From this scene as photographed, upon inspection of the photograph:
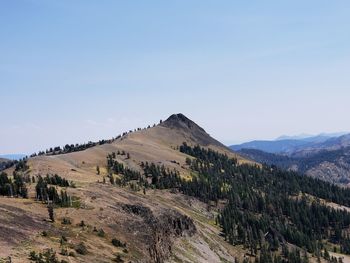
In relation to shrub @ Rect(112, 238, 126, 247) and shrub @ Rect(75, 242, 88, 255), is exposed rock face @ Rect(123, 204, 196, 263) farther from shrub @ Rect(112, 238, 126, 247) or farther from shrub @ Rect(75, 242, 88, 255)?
shrub @ Rect(75, 242, 88, 255)

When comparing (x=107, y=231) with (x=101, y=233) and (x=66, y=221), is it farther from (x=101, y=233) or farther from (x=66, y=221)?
(x=66, y=221)

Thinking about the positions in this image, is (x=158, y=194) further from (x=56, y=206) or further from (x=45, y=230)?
(x=45, y=230)

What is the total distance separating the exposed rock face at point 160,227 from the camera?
365 feet

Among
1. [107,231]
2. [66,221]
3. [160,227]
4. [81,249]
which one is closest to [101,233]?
[107,231]

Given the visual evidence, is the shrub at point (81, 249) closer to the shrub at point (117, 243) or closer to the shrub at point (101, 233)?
the shrub at point (117, 243)

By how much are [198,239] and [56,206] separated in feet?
175

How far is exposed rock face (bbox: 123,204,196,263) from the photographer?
111394mm

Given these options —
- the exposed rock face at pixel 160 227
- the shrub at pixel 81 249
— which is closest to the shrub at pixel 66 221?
the shrub at pixel 81 249

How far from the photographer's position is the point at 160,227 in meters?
128

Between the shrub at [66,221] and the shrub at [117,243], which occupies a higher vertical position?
the shrub at [66,221]

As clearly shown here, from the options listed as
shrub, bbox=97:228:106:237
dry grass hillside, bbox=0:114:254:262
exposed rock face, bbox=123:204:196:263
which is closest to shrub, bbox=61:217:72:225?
dry grass hillside, bbox=0:114:254:262

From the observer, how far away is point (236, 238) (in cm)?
18875

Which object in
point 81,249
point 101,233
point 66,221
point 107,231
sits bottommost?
point 107,231

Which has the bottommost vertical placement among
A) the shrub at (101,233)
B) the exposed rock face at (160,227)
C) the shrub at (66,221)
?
the exposed rock face at (160,227)
